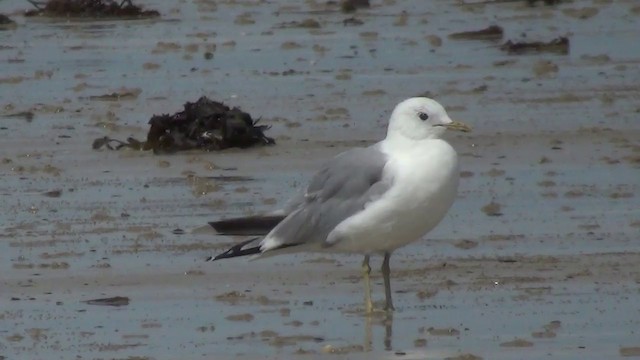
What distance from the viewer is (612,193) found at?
351 inches

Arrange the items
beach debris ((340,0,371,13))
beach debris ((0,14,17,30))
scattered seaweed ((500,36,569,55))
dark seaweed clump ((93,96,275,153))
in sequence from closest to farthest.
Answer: dark seaweed clump ((93,96,275,153)) < scattered seaweed ((500,36,569,55)) < beach debris ((0,14,17,30)) < beach debris ((340,0,371,13))

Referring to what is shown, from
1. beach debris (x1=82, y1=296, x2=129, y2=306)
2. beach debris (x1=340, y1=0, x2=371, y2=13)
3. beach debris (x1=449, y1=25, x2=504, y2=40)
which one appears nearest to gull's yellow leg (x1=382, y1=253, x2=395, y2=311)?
beach debris (x1=82, y1=296, x2=129, y2=306)

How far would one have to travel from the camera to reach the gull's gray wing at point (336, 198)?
7.01 m

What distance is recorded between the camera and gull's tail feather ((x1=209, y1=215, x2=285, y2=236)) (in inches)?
279

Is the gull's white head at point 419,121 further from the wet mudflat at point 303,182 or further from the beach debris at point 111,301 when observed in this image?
the beach debris at point 111,301

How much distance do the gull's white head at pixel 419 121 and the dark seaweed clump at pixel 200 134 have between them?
Answer: 360cm

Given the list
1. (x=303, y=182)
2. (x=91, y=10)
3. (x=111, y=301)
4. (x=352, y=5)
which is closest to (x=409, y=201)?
(x=111, y=301)

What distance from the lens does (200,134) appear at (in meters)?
10.8

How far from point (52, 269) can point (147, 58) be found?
729cm

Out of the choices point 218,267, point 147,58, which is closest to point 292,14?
point 147,58

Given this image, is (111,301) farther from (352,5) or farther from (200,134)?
(352,5)

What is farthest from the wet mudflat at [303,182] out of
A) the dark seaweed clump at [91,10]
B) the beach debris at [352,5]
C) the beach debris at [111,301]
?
the dark seaweed clump at [91,10]

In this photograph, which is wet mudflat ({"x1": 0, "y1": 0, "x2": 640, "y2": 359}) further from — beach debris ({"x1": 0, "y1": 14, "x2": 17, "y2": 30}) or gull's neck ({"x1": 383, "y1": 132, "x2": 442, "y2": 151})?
gull's neck ({"x1": 383, "y1": 132, "x2": 442, "y2": 151})

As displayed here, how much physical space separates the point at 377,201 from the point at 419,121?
39 cm
